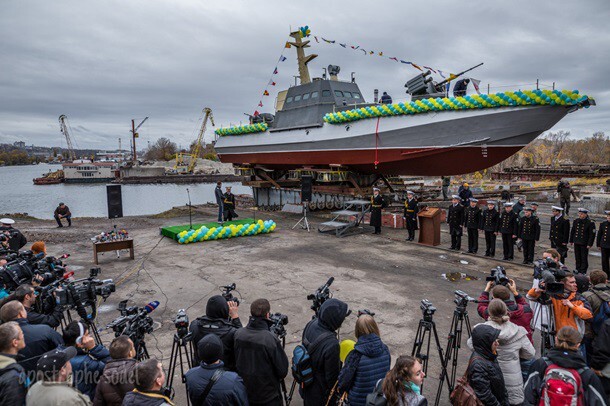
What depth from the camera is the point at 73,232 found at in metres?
14.9

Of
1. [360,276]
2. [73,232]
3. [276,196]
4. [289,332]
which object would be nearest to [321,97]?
[276,196]

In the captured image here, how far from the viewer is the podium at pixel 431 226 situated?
1192cm

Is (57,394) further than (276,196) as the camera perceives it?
No

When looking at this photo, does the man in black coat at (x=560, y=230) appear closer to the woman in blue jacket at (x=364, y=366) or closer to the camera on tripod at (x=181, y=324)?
the woman in blue jacket at (x=364, y=366)

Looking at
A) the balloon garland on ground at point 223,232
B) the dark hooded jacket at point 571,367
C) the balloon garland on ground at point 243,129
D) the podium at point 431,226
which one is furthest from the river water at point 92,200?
the dark hooded jacket at point 571,367

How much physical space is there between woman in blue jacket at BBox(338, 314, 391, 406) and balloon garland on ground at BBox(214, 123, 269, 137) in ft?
59.7

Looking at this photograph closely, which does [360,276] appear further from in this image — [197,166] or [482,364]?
[197,166]

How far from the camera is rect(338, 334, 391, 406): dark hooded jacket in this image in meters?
3.07

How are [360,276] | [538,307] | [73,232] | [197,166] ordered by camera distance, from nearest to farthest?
[538,307] < [360,276] < [73,232] < [197,166]


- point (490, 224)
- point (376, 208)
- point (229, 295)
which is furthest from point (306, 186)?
point (229, 295)

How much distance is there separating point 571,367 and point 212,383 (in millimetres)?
2864

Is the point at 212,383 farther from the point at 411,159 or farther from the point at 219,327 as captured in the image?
the point at 411,159

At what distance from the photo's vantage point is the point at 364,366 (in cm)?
310

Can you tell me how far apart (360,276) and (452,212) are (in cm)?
406
